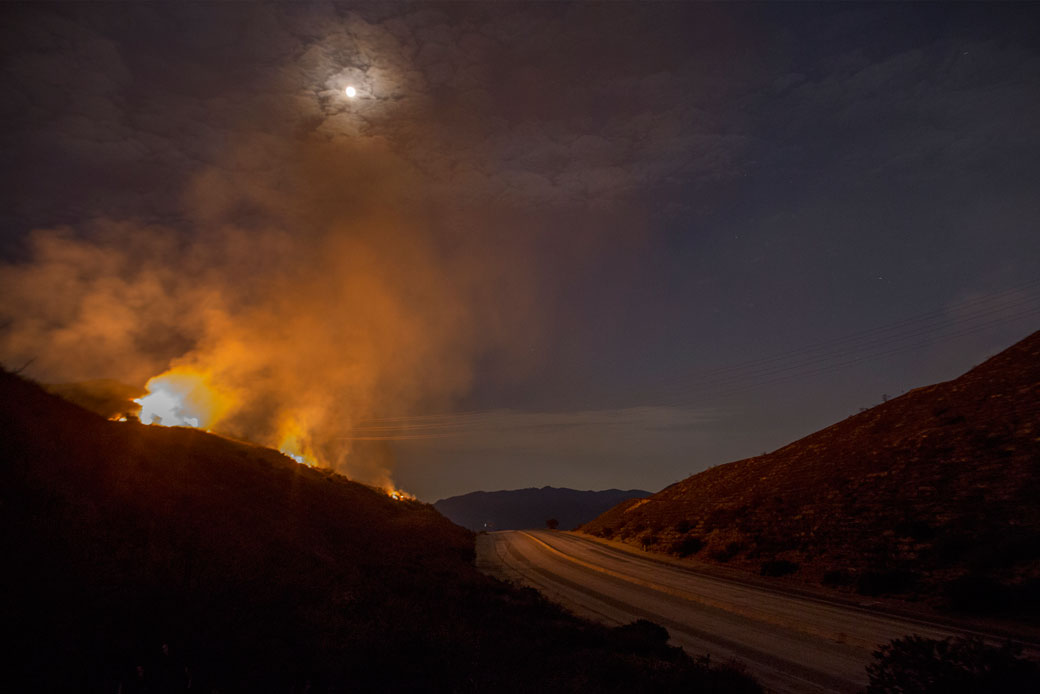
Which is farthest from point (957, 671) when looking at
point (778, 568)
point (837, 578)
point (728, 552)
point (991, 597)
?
point (728, 552)

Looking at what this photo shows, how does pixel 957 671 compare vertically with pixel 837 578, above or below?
above

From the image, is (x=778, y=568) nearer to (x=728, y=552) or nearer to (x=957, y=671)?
(x=728, y=552)

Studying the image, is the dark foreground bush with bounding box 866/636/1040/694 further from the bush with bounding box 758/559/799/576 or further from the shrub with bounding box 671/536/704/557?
the shrub with bounding box 671/536/704/557

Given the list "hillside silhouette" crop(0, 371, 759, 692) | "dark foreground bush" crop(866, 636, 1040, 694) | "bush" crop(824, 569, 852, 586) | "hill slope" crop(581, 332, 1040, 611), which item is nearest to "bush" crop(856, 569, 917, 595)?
"hill slope" crop(581, 332, 1040, 611)

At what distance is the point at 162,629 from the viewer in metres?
6.18

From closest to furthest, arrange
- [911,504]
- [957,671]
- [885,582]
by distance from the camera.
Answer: [957,671], [885,582], [911,504]

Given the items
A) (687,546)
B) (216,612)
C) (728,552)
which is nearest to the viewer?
(216,612)

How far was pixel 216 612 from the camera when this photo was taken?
7191 mm

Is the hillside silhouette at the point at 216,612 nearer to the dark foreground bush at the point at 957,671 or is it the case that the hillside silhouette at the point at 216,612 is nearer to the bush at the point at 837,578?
the dark foreground bush at the point at 957,671

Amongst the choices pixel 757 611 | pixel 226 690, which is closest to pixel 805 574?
pixel 757 611

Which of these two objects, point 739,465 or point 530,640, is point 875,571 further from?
point 739,465

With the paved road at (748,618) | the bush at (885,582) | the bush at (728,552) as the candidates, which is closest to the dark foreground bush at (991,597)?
the paved road at (748,618)

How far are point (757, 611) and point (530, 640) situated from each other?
875 centimetres

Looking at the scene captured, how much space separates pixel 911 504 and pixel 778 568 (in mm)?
6947
